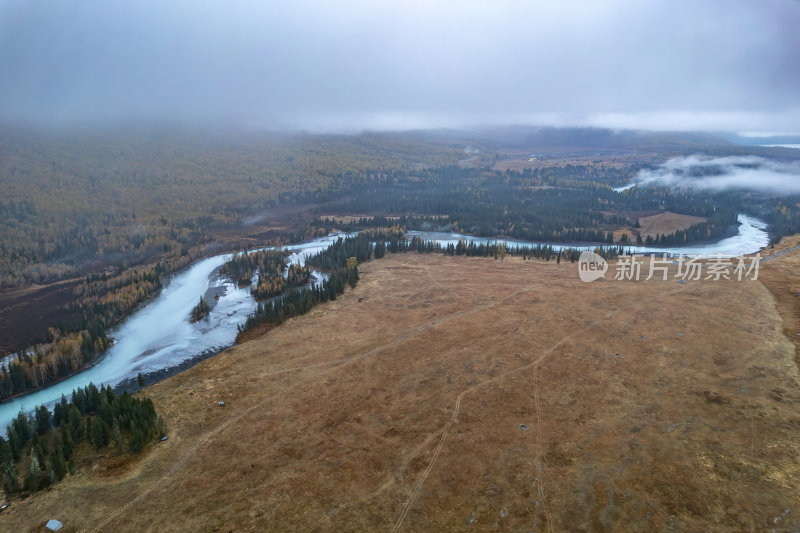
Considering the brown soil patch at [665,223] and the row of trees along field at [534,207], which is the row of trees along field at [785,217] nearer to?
the row of trees along field at [534,207]

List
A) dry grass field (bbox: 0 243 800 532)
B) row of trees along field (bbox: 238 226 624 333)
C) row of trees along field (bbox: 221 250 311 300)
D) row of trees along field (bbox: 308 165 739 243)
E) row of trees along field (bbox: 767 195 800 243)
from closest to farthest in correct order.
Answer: dry grass field (bbox: 0 243 800 532) < row of trees along field (bbox: 238 226 624 333) < row of trees along field (bbox: 221 250 311 300) < row of trees along field (bbox: 767 195 800 243) < row of trees along field (bbox: 308 165 739 243)

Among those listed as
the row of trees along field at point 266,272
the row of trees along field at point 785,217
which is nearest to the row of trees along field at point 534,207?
the row of trees along field at point 785,217

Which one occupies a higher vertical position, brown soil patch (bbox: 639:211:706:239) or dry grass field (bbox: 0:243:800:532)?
dry grass field (bbox: 0:243:800:532)

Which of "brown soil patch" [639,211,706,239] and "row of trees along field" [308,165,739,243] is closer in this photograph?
"row of trees along field" [308,165,739,243]

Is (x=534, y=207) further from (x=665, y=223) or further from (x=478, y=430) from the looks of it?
(x=478, y=430)

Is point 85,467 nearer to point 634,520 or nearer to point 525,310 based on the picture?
point 634,520

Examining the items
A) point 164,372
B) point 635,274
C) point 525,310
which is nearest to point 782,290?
point 635,274

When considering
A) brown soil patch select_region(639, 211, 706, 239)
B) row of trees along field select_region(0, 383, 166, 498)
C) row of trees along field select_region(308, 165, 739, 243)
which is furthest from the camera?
brown soil patch select_region(639, 211, 706, 239)

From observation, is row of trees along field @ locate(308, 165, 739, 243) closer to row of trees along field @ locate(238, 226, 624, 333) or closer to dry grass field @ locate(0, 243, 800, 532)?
row of trees along field @ locate(238, 226, 624, 333)

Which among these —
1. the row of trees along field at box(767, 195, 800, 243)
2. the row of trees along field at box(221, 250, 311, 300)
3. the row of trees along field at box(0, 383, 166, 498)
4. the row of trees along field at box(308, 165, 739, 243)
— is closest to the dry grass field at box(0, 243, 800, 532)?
the row of trees along field at box(0, 383, 166, 498)
